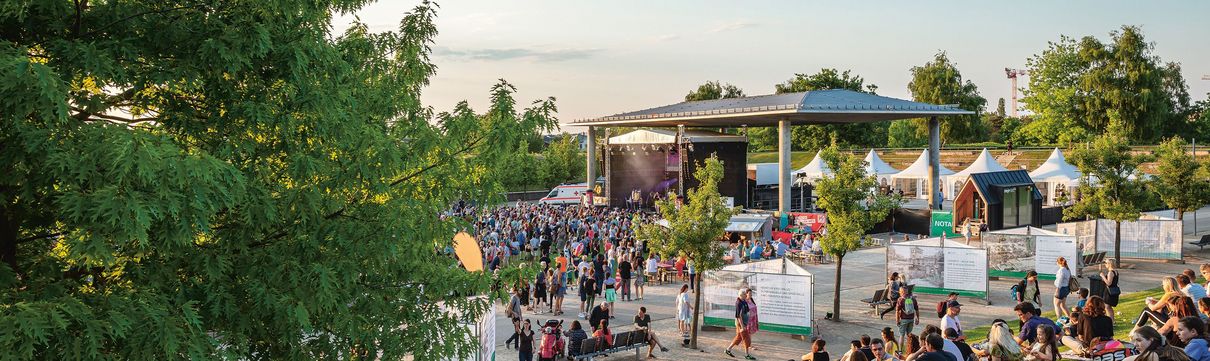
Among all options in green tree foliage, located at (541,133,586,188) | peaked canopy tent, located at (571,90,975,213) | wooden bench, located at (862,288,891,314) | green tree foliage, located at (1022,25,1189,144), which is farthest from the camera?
green tree foliage, located at (541,133,586,188)

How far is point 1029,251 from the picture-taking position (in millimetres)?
21844

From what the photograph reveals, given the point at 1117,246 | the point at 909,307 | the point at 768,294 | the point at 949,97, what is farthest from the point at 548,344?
the point at 949,97

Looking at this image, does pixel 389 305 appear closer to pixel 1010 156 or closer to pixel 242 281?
pixel 242 281

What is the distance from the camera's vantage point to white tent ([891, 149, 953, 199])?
50138 millimetres

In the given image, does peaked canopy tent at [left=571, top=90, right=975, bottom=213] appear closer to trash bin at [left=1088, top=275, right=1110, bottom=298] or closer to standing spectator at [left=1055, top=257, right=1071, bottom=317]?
standing spectator at [left=1055, top=257, right=1071, bottom=317]

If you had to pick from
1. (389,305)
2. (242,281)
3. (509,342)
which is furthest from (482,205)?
(509,342)

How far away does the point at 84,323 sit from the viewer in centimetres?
521

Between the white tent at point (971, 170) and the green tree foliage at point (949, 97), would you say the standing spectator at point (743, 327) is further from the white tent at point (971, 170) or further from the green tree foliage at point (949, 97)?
the green tree foliage at point (949, 97)

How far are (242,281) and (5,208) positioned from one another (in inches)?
59.6

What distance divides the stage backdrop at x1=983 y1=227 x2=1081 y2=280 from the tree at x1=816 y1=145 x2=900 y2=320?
5076 mm

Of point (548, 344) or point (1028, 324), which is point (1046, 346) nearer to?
point (1028, 324)

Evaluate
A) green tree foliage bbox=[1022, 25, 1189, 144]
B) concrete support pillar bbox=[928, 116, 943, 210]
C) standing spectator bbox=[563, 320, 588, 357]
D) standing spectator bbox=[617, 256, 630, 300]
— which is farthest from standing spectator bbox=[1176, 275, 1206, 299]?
green tree foliage bbox=[1022, 25, 1189, 144]

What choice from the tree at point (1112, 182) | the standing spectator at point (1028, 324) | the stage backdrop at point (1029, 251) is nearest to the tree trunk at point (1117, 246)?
the tree at point (1112, 182)

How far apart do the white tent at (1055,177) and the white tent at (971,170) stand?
2056 mm
